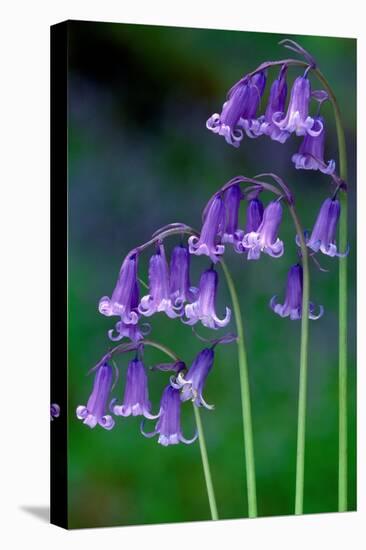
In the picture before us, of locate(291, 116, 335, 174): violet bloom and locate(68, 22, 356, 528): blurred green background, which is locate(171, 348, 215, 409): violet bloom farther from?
locate(291, 116, 335, 174): violet bloom

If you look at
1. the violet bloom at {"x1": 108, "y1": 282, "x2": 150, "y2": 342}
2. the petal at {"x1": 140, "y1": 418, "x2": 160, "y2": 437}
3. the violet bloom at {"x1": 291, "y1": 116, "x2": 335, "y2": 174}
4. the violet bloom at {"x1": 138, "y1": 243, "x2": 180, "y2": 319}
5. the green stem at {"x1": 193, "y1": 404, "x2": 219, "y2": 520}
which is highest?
the violet bloom at {"x1": 291, "y1": 116, "x2": 335, "y2": 174}

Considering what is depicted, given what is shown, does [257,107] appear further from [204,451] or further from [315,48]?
[204,451]

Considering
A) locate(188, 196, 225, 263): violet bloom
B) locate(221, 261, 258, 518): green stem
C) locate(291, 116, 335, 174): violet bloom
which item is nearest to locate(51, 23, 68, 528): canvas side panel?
locate(188, 196, 225, 263): violet bloom

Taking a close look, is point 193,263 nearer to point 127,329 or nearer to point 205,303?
point 205,303

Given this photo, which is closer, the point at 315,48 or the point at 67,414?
the point at 67,414

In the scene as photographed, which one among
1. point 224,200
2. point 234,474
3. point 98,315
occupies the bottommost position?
point 234,474

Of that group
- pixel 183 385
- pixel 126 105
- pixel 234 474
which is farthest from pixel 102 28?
pixel 234 474
